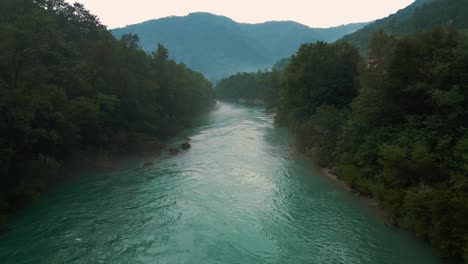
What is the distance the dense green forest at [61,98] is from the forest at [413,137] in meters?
19.8

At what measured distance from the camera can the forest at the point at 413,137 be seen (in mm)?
14273

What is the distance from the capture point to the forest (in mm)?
14273

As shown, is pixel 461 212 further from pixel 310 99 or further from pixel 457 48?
pixel 310 99

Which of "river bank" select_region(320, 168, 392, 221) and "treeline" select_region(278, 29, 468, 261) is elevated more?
"treeline" select_region(278, 29, 468, 261)

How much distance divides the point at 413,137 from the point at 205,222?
491 inches

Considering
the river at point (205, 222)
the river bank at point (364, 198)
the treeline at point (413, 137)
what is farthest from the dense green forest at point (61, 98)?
the treeline at point (413, 137)

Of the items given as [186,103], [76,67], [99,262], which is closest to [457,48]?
[99,262]

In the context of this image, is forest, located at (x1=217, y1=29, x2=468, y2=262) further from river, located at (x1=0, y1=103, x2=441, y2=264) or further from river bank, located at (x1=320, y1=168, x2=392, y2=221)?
river, located at (x1=0, y1=103, x2=441, y2=264)

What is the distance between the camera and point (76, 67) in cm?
2666

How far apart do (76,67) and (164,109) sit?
25913 mm

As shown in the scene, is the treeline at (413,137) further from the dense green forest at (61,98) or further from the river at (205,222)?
the dense green forest at (61,98)

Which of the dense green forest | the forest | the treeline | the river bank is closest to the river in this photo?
the river bank

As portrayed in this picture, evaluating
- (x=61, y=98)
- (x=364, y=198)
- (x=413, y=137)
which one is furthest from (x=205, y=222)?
(x=61, y=98)

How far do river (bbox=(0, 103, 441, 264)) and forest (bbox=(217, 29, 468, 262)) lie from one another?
5.13 feet
